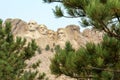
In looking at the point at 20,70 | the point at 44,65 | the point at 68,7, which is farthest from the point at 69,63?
the point at 44,65

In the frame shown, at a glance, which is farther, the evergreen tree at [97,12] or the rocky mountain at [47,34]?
the rocky mountain at [47,34]

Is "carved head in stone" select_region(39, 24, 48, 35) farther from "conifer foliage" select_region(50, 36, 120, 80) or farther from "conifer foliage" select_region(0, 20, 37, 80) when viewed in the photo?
"conifer foliage" select_region(50, 36, 120, 80)

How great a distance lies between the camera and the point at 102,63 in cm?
685

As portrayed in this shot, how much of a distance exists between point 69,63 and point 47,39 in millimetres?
90834

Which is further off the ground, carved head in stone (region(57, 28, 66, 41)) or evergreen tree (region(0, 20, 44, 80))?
evergreen tree (region(0, 20, 44, 80))

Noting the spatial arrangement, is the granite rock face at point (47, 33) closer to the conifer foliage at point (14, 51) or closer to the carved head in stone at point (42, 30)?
the carved head in stone at point (42, 30)

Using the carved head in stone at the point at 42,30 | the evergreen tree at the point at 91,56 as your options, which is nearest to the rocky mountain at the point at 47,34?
the carved head in stone at the point at 42,30

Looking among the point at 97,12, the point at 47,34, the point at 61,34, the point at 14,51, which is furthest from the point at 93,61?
the point at 47,34

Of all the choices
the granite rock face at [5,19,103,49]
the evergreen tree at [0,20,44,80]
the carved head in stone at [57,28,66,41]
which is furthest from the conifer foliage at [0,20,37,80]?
the carved head in stone at [57,28,66,41]

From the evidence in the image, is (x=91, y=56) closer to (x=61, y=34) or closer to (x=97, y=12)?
(x=97, y=12)

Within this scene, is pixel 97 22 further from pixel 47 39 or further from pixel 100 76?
pixel 47 39

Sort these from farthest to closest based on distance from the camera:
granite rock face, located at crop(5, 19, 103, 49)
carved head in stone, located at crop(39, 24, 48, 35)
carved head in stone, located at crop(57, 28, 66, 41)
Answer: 1. carved head in stone, located at crop(39, 24, 48, 35)
2. carved head in stone, located at crop(57, 28, 66, 41)
3. granite rock face, located at crop(5, 19, 103, 49)

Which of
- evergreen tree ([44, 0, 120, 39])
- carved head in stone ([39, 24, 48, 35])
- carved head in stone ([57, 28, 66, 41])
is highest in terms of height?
evergreen tree ([44, 0, 120, 39])

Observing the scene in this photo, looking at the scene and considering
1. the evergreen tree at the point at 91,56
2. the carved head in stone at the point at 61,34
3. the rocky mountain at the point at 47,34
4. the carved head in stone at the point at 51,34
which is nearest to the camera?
the evergreen tree at the point at 91,56
